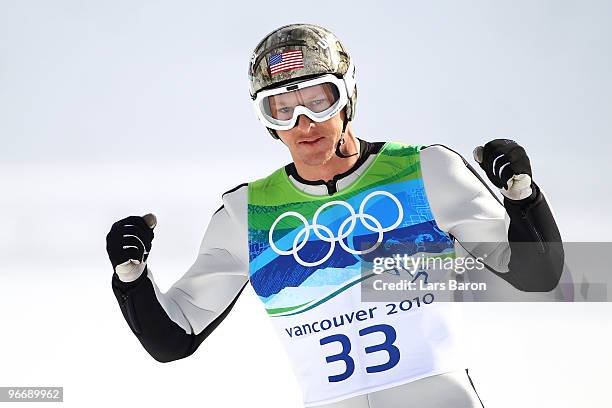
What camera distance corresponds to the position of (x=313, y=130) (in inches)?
171

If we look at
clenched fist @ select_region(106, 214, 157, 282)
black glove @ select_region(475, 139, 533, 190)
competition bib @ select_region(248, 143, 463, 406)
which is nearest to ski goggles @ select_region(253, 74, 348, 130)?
competition bib @ select_region(248, 143, 463, 406)

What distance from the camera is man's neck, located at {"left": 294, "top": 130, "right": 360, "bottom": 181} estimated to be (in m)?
4.46

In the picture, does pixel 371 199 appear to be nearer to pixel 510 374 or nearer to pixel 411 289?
pixel 411 289

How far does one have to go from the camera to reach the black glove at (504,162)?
12.1ft

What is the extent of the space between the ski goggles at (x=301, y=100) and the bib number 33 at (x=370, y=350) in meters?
0.94

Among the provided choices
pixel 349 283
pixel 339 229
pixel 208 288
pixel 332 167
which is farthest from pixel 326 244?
pixel 208 288

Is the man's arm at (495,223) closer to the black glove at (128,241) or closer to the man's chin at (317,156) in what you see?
the man's chin at (317,156)

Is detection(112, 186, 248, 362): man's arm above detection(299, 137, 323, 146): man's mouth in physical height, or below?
below

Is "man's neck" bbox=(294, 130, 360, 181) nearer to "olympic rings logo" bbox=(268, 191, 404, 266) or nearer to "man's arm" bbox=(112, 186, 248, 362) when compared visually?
"olympic rings logo" bbox=(268, 191, 404, 266)

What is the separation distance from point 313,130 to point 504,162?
968mm

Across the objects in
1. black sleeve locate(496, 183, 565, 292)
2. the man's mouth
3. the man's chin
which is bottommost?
black sleeve locate(496, 183, 565, 292)

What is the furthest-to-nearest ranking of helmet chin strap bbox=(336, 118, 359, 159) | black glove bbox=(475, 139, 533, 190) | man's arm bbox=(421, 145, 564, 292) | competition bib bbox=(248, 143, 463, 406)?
helmet chin strap bbox=(336, 118, 359, 159) → competition bib bbox=(248, 143, 463, 406) → man's arm bbox=(421, 145, 564, 292) → black glove bbox=(475, 139, 533, 190)

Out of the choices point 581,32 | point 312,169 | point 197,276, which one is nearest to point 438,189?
point 312,169

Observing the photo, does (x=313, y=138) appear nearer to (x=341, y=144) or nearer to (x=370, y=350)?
(x=341, y=144)
